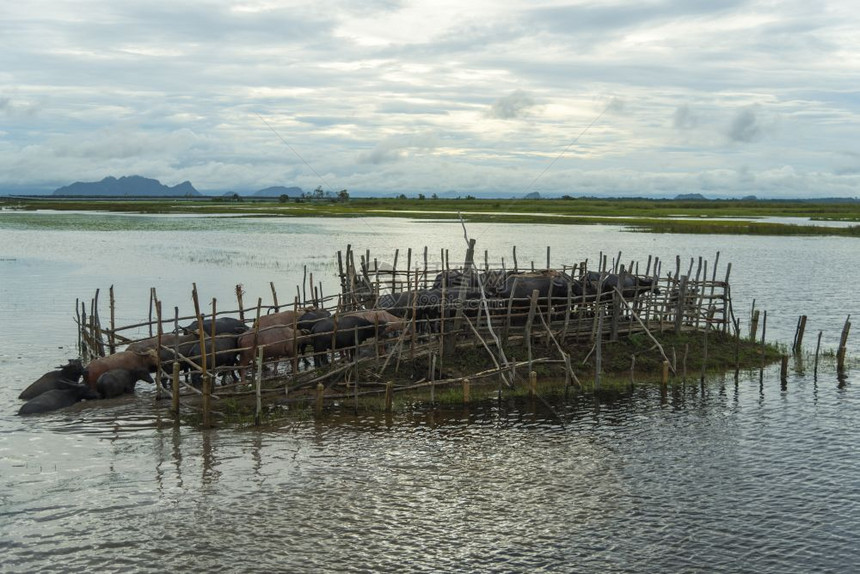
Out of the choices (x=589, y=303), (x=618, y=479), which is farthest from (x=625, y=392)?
(x=618, y=479)

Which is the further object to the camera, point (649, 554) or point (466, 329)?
point (466, 329)

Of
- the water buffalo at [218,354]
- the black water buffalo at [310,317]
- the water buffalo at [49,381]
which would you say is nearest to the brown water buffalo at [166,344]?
the water buffalo at [218,354]

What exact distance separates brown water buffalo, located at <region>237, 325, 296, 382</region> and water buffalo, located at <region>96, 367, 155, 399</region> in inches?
→ 91.1

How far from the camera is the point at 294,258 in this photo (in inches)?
1842

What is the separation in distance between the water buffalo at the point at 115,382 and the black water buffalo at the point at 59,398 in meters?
0.23

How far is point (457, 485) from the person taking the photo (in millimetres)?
12734

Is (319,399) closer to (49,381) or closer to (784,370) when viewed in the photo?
(49,381)

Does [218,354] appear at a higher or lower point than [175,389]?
higher

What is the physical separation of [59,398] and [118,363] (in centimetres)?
141

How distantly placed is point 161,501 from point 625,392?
1062 centimetres

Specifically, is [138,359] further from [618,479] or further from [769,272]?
[769,272]

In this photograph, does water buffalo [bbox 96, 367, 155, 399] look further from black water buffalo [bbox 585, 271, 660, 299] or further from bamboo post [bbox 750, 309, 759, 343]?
bamboo post [bbox 750, 309, 759, 343]

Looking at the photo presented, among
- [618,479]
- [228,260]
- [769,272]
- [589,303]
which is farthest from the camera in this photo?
[228,260]

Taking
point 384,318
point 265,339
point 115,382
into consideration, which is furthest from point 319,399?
point 115,382
